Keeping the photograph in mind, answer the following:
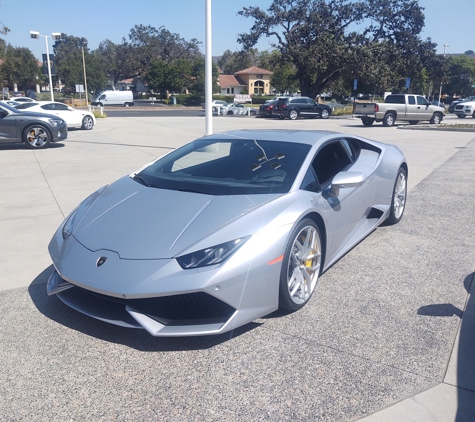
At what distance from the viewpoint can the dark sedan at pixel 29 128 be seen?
12.5 meters

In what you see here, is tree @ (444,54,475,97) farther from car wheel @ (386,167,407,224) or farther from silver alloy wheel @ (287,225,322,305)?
silver alloy wheel @ (287,225,322,305)

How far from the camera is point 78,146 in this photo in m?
13.9

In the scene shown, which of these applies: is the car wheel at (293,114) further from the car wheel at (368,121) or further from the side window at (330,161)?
the side window at (330,161)

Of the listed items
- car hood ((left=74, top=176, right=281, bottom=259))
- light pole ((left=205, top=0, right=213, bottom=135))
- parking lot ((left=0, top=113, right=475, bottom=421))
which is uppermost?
light pole ((left=205, top=0, right=213, bottom=135))

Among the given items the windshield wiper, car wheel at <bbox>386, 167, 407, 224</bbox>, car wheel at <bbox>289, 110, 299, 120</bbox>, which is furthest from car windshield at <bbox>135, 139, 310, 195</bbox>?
car wheel at <bbox>289, 110, 299, 120</bbox>

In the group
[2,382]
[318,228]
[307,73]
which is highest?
[307,73]

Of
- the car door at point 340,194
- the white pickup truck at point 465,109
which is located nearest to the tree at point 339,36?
the white pickup truck at point 465,109

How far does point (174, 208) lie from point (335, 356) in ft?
5.12

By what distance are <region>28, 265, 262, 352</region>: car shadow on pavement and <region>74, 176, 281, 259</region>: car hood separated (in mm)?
577

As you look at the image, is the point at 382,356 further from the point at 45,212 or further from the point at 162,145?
the point at 162,145

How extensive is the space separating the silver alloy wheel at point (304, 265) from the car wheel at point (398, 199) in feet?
7.44

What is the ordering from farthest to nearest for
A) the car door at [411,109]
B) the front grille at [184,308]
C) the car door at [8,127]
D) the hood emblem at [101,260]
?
the car door at [411,109]
the car door at [8,127]
the hood emblem at [101,260]
the front grille at [184,308]

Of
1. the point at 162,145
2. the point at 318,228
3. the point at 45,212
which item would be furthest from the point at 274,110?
the point at 318,228

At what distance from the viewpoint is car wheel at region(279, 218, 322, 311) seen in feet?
11.1
